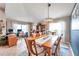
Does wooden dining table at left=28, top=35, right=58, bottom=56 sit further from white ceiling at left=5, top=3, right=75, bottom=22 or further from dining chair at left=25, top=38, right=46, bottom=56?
white ceiling at left=5, top=3, right=75, bottom=22

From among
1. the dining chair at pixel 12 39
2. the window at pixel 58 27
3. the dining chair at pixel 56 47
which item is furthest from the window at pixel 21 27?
the dining chair at pixel 56 47

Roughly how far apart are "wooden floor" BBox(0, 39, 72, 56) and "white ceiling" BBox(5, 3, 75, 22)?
41 cm

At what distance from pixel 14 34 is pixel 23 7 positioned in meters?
0.46

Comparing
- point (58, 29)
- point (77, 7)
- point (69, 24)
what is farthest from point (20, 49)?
point (77, 7)

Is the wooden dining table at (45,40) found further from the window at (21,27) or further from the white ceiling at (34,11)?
the white ceiling at (34,11)

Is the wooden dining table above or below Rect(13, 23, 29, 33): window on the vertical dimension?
below

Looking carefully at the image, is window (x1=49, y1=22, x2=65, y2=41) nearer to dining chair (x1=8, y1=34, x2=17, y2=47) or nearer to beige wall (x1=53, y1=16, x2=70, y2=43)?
beige wall (x1=53, y1=16, x2=70, y2=43)

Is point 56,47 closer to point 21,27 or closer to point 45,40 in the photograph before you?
point 45,40

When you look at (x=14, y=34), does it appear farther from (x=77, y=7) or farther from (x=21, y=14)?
(x=77, y=7)

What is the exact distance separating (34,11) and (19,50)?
0.67 m

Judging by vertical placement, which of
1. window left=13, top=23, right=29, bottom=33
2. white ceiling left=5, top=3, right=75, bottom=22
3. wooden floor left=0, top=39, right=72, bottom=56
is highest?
white ceiling left=5, top=3, right=75, bottom=22

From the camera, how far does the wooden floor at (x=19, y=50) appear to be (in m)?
1.75

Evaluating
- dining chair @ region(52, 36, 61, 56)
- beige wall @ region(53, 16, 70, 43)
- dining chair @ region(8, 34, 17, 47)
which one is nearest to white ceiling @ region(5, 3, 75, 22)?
beige wall @ region(53, 16, 70, 43)

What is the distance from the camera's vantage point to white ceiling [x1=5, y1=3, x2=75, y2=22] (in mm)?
1766
